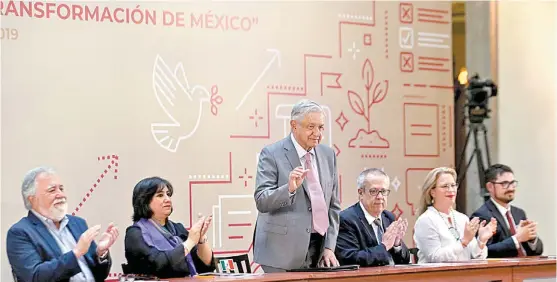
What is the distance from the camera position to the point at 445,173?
6.02 meters

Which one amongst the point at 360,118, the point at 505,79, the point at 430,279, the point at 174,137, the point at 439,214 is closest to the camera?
the point at 430,279

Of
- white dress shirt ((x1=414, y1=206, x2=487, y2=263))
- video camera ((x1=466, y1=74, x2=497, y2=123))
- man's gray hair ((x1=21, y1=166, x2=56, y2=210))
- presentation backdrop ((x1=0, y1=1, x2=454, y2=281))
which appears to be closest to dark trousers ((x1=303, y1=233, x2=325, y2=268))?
white dress shirt ((x1=414, y1=206, x2=487, y2=263))

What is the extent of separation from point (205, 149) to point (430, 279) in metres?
2.06

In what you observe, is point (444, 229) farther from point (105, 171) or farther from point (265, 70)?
point (105, 171)

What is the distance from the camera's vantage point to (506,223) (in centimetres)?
654

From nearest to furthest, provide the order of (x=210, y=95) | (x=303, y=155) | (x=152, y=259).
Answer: (x=152, y=259), (x=303, y=155), (x=210, y=95)

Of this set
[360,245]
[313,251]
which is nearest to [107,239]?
[313,251]

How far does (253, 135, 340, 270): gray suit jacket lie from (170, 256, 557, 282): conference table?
0.28 m

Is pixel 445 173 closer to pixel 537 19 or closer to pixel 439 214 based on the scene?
pixel 439 214

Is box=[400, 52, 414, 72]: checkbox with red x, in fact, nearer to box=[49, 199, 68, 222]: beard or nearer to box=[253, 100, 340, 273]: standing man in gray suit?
box=[253, 100, 340, 273]: standing man in gray suit

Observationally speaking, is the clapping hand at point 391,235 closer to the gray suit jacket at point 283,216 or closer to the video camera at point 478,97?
the gray suit jacket at point 283,216

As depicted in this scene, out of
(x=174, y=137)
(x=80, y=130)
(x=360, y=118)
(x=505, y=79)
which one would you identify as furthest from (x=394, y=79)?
(x=80, y=130)

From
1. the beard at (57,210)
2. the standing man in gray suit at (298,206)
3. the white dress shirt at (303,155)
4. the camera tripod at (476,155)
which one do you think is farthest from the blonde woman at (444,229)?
the beard at (57,210)

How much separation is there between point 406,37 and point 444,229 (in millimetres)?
2167
